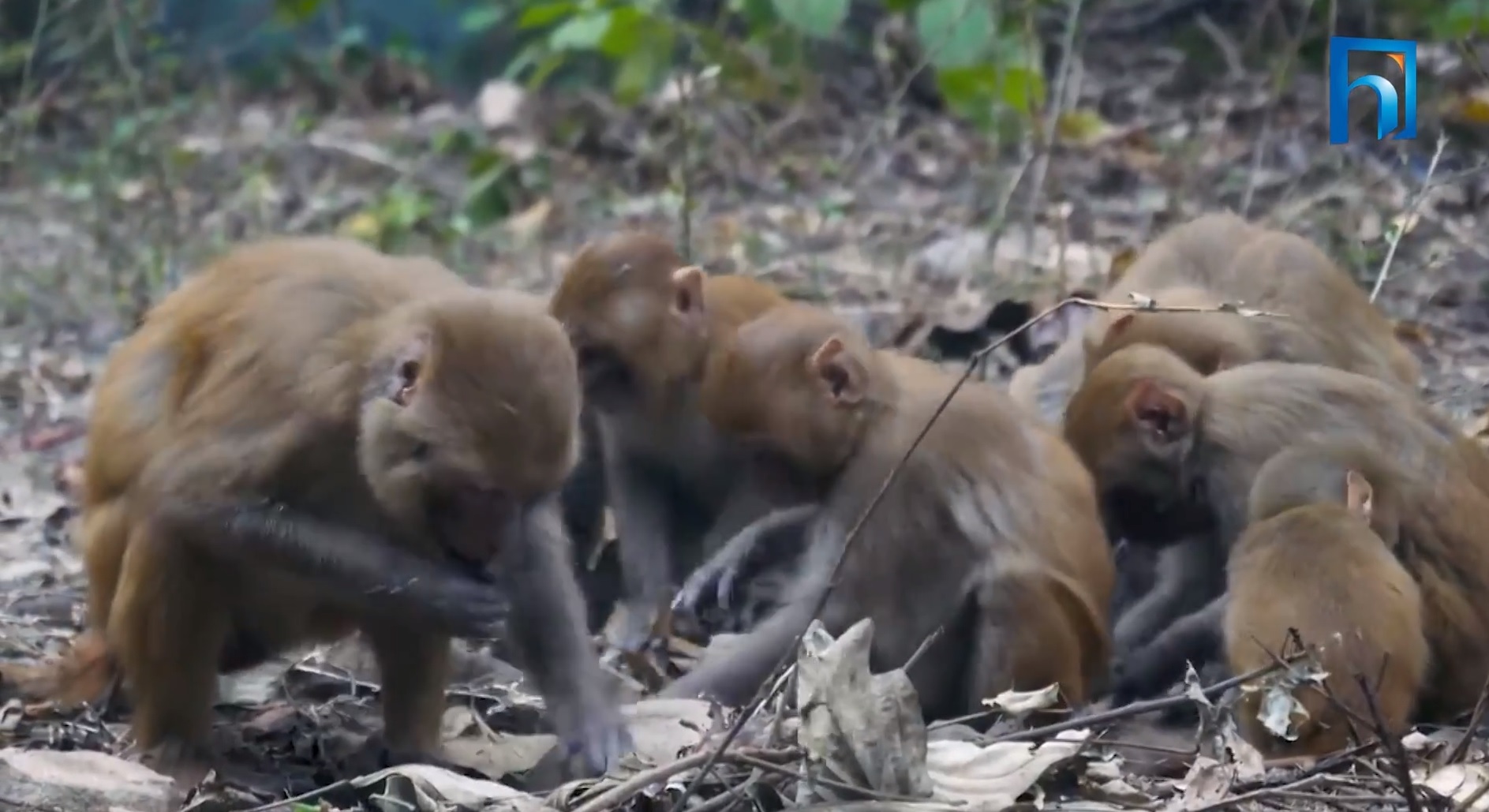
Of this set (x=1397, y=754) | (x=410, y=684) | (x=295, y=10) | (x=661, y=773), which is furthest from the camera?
(x=295, y=10)

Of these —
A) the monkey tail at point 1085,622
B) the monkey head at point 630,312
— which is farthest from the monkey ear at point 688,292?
the monkey tail at point 1085,622

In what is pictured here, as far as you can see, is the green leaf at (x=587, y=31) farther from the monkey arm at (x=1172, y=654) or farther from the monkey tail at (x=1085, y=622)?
the monkey tail at (x=1085, y=622)

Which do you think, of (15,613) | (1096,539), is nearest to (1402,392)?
(1096,539)

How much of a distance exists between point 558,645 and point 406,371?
84 centimetres

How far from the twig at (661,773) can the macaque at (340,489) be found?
0.87 metres

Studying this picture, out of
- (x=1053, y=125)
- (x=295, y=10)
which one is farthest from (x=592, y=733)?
(x=295, y=10)

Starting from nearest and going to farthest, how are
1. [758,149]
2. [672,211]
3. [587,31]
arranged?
[587,31], [672,211], [758,149]

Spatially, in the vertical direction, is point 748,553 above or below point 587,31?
below

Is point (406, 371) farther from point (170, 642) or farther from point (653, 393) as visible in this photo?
point (653, 393)

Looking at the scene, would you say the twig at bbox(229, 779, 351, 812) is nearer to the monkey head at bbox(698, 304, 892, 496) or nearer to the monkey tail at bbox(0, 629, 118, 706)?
the monkey tail at bbox(0, 629, 118, 706)

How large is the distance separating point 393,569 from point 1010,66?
7.34 metres

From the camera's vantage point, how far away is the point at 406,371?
472 centimetres

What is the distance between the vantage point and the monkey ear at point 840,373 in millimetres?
5934

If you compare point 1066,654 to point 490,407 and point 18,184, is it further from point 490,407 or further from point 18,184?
point 18,184
